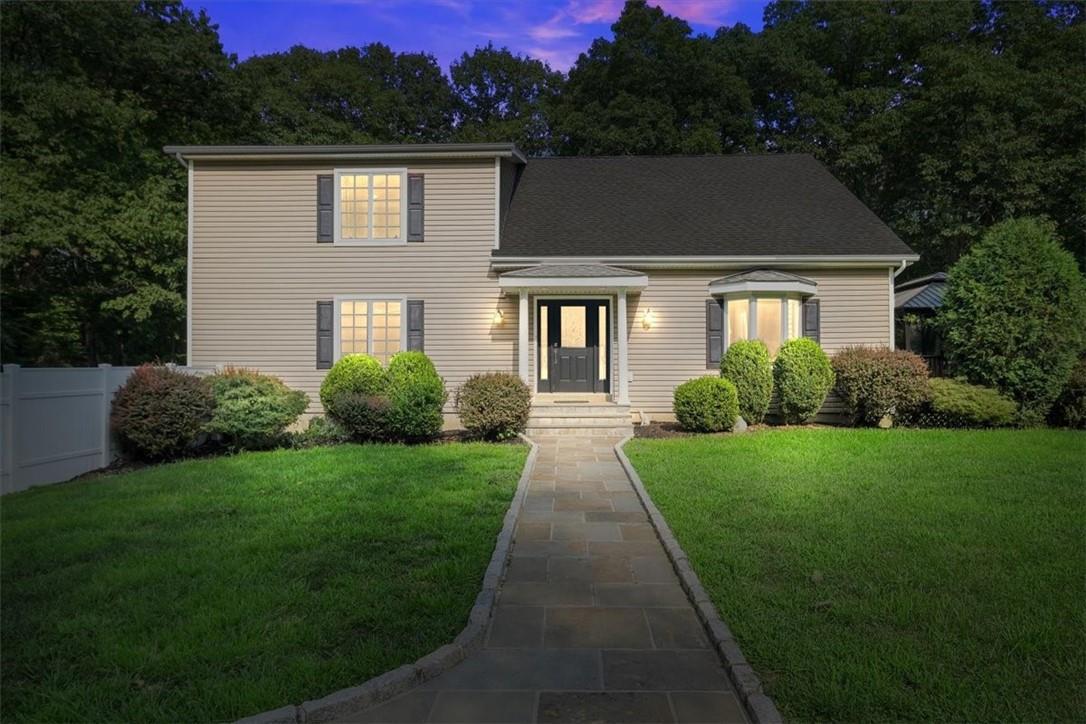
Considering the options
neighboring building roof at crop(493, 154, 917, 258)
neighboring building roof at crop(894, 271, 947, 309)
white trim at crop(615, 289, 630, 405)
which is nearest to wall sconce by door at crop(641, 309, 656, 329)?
white trim at crop(615, 289, 630, 405)

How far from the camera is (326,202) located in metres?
13.1

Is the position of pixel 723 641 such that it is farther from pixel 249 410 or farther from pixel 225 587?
pixel 249 410

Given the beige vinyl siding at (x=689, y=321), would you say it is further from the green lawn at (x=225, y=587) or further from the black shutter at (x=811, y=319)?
the green lawn at (x=225, y=587)

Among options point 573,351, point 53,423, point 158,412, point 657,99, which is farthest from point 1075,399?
point 657,99

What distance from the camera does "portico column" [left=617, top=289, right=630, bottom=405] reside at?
12.3 meters

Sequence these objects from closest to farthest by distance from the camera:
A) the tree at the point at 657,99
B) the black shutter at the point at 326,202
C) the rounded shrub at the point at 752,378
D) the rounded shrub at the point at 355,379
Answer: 1. the rounded shrub at the point at 355,379
2. the rounded shrub at the point at 752,378
3. the black shutter at the point at 326,202
4. the tree at the point at 657,99

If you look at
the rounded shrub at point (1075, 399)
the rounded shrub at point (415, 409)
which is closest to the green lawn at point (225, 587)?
the rounded shrub at point (415, 409)

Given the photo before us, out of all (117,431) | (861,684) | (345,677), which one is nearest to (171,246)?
(117,431)

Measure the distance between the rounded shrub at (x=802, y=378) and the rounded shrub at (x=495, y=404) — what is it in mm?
4784

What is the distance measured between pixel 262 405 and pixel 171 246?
1078 centimetres

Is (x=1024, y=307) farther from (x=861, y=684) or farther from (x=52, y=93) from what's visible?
(x=52, y=93)

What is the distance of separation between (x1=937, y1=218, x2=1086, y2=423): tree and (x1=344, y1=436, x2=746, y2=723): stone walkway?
917cm

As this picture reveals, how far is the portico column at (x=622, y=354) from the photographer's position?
12.3 m

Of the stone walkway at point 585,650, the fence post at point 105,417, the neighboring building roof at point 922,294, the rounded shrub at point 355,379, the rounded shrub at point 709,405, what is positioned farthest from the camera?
the neighboring building roof at point 922,294
